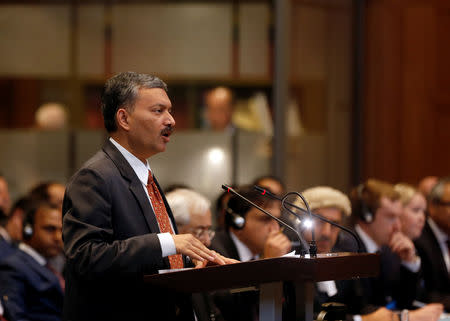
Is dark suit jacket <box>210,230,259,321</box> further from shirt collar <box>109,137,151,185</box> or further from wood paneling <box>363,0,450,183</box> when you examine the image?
wood paneling <box>363,0,450,183</box>

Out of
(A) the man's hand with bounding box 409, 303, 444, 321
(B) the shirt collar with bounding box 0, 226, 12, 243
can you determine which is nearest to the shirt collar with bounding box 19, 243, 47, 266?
(B) the shirt collar with bounding box 0, 226, 12, 243

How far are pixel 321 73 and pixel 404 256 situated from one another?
3.28 metres

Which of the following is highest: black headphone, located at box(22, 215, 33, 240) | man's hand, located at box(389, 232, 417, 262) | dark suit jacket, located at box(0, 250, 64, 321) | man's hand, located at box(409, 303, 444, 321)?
black headphone, located at box(22, 215, 33, 240)

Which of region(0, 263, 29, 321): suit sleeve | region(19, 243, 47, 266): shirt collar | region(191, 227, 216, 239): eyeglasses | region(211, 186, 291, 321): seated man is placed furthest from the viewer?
region(19, 243, 47, 266): shirt collar

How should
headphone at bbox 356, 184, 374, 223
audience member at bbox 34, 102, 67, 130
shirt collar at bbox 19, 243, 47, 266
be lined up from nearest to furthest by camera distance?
shirt collar at bbox 19, 243, 47, 266, headphone at bbox 356, 184, 374, 223, audience member at bbox 34, 102, 67, 130

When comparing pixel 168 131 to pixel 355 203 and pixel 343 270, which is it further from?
pixel 355 203

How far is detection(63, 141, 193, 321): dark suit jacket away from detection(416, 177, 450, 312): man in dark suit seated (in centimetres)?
279

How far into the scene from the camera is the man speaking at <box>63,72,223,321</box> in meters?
2.28

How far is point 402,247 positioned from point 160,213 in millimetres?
2259

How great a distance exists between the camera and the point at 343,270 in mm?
2408

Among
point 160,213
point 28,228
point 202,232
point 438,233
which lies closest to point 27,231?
point 28,228

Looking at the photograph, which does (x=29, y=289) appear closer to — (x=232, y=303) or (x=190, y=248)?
(x=232, y=303)

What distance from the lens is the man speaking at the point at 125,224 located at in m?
2.28

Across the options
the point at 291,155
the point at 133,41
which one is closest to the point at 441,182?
the point at 291,155
